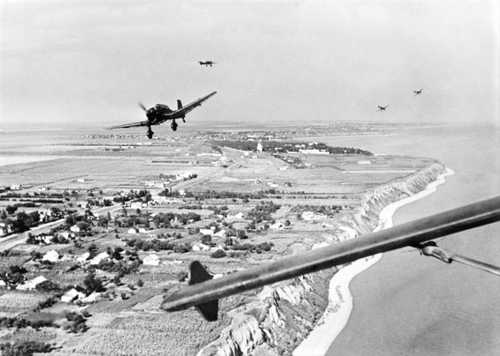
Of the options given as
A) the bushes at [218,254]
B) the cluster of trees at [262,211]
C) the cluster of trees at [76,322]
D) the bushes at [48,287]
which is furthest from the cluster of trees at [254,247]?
the cluster of trees at [76,322]

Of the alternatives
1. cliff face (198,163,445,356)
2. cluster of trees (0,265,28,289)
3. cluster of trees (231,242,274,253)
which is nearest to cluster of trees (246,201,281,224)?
cluster of trees (231,242,274,253)

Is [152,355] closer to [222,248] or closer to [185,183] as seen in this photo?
[222,248]

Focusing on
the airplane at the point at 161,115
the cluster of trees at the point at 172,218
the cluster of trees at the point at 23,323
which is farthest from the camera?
the cluster of trees at the point at 172,218

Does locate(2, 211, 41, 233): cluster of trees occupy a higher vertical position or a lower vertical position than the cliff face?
higher

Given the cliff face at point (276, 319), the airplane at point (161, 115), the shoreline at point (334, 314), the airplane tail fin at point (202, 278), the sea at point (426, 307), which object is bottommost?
the shoreline at point (334, 314)

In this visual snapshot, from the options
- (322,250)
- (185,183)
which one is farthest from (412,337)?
(185,183)

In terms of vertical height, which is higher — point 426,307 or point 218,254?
point 218,254

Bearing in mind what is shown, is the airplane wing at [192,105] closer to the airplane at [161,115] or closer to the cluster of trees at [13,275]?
the airplane at [161,115]

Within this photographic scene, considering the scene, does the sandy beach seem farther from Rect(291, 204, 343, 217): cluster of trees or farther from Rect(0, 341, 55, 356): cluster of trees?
Rect(0, 341, 55, 356): cluster of trees

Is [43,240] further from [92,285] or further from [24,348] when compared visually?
[24,348]

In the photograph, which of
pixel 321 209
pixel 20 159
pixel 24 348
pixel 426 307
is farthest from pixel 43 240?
pixel 20 159

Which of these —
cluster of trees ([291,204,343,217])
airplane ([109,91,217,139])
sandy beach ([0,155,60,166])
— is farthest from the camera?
sandy beach ([0,155,60,166])
